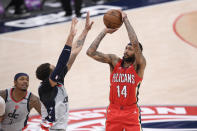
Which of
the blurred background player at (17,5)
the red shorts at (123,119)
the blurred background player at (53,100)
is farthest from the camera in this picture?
the blurred background player at (17,5)

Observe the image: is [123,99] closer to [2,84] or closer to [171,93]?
[171,93]

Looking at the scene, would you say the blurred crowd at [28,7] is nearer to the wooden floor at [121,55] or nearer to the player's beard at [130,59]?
the wooden floor at [121,55]

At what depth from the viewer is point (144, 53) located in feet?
39.5

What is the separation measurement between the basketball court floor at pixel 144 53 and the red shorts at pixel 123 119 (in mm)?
3261

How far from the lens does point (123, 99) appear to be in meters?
5.86

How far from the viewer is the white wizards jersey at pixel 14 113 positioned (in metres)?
6.00

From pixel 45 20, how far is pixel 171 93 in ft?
27.4

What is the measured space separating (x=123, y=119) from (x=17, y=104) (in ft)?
4.68

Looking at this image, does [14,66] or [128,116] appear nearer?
[128,116]

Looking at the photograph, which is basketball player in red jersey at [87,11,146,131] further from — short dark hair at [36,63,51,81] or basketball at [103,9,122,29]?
short dark hair at [36,63,51,81]

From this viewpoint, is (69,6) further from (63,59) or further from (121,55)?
(63,59)

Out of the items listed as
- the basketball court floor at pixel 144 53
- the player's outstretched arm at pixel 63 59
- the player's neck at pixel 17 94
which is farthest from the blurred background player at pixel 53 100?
the basketball court floor at pixel 144 53

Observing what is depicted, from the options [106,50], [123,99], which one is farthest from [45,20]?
[123,99]

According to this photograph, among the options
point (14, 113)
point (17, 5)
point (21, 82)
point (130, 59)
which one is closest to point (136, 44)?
point (130, 59)
